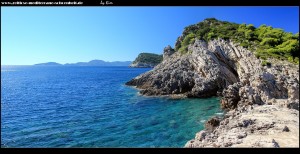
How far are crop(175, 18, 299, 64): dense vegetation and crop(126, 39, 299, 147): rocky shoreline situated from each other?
0.71 m

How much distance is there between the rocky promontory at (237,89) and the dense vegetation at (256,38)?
0.48 m

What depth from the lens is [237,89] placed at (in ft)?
90.3

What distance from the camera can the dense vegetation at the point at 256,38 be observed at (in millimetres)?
11995

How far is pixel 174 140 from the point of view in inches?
728

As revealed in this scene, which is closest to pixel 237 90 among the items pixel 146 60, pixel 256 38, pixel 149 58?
pixel 256 38

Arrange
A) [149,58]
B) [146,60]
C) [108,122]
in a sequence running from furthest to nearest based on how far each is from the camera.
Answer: [146,60]
[149,58]
[108,122]

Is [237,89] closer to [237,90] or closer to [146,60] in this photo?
[237,90]

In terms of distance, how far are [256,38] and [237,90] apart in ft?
19.6

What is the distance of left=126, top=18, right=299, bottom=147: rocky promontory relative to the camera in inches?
464
